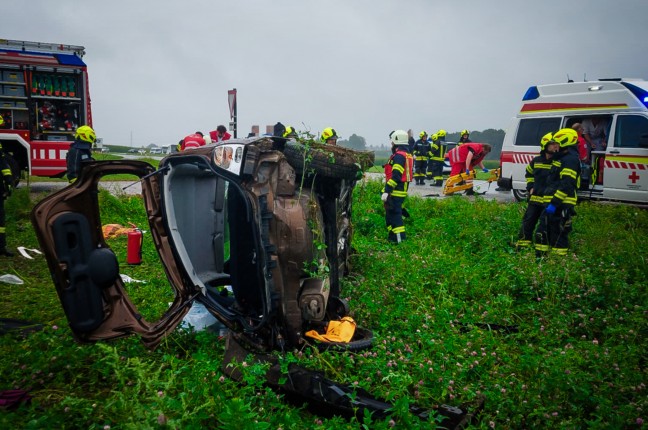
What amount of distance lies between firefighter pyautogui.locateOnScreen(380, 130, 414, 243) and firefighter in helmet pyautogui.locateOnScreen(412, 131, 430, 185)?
444 inches

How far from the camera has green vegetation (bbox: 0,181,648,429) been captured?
2.65 m

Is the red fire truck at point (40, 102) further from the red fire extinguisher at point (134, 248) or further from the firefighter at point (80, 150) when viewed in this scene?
the red fire extinguisher at point (134, 248)

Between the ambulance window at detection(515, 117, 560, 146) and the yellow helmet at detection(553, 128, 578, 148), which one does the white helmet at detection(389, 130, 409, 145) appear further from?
the ambulance window at detection(515, 117, 560, 146)

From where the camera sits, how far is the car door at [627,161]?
31.9 feet

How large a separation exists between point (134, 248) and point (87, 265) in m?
2.98

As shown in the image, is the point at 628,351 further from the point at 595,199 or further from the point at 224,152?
the point at 595,199

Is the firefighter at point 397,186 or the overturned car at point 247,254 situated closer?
the overturned car at point 247,254

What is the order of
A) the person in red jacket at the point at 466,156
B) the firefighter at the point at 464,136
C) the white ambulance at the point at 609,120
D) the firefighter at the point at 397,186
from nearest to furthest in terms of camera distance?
the firefighter at the point at 397,186
the white ambulance at the point at 609,120
the person in red jacket at the point at 466,156
the firefighter at the point at 464,136

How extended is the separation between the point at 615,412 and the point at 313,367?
6.21ft

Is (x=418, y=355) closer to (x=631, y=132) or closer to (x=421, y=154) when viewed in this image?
(x=631, y=132)

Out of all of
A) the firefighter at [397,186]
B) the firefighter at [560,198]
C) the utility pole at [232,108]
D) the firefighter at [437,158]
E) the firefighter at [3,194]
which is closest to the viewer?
the firefighter at [560,198]

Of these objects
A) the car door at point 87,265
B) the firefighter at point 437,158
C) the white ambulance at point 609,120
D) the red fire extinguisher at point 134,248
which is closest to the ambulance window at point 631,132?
the white ambulance at point 609,120

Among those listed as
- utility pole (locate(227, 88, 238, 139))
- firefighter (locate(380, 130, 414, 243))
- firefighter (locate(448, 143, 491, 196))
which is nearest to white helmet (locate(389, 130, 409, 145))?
firefighter (locate(380, 130, 414, 243))

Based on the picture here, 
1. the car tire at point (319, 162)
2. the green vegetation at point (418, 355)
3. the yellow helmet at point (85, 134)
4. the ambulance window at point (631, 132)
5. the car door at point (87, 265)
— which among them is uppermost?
the ambulance window at point (631, 132)
